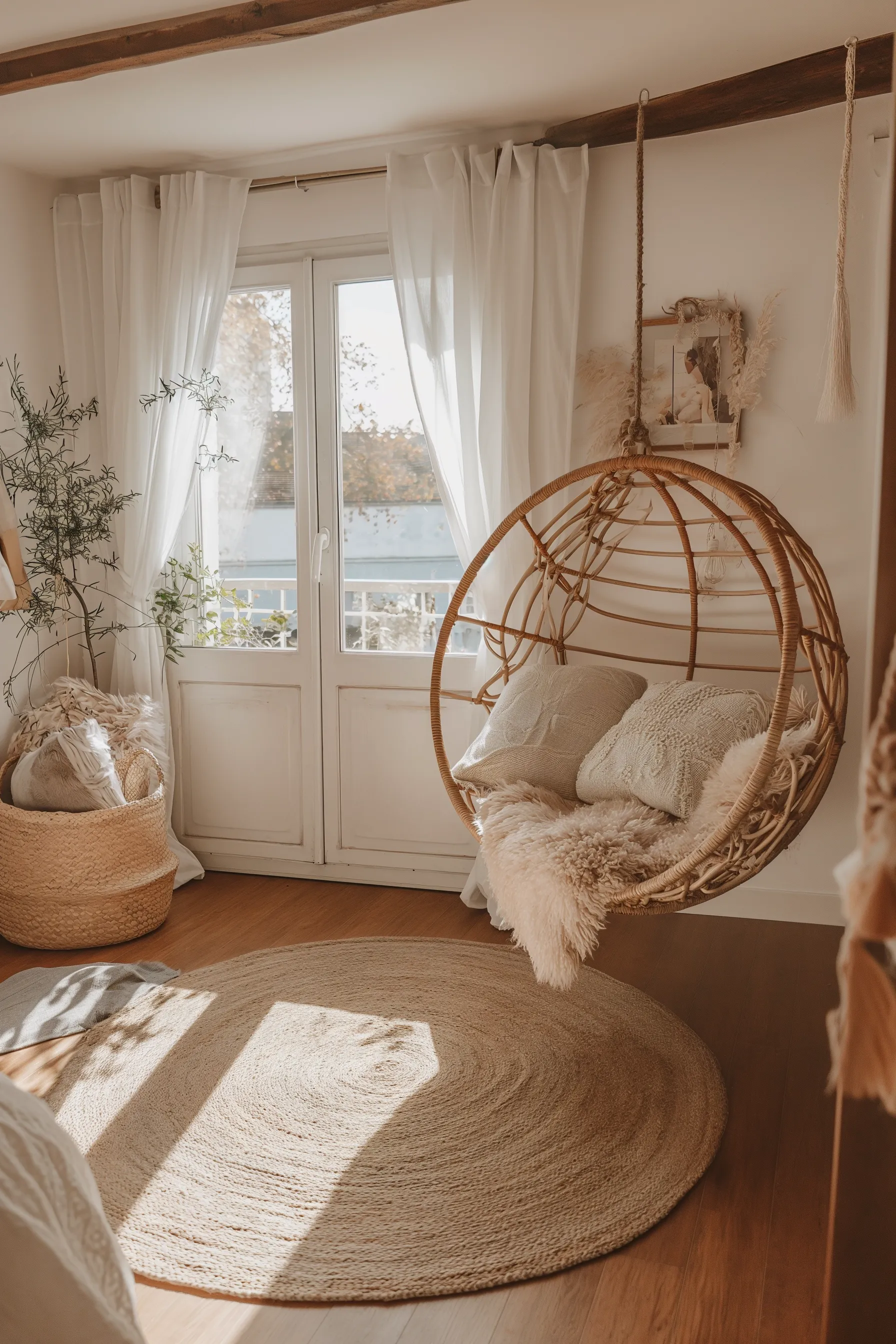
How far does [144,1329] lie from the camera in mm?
1703

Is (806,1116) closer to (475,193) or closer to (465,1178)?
(465,1178)

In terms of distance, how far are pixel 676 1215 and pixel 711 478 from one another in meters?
1.50

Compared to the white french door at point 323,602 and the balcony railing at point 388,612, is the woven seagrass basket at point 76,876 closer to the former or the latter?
the white french door at point 323,602

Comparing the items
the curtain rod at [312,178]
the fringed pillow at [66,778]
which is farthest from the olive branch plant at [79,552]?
the curtain rod at [312,178]

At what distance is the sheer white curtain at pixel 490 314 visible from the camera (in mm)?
3328

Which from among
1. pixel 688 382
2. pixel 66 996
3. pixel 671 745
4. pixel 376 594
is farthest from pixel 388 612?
pixel 66 996

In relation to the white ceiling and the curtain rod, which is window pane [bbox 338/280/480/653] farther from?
the white ceiling

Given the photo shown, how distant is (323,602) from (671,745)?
159 cm

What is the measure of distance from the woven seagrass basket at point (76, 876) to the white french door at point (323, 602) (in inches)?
26.3

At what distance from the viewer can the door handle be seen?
3.76m

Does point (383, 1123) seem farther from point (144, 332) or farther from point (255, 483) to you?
point (144, 332)

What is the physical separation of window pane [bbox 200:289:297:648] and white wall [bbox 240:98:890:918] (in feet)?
3.65

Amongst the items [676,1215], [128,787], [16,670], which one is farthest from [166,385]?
[676,1215]

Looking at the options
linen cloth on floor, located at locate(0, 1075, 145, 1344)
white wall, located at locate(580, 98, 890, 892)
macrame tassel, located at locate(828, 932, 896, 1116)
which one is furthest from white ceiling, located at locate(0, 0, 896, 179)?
linen cloth on floor, located at locate(0, 1075, 145, 1344)
